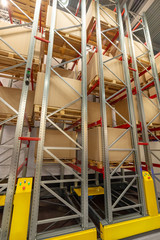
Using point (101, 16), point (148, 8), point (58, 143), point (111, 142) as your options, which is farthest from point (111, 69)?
point (148, 8)

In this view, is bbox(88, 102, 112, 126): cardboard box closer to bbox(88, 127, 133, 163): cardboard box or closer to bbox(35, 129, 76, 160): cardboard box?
bbox(88, 127, 133, 163): cardboard box

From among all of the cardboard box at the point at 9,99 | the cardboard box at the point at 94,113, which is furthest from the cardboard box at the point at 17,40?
the cardboard box at the point at 94,113

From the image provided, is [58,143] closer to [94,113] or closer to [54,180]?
[54,180]

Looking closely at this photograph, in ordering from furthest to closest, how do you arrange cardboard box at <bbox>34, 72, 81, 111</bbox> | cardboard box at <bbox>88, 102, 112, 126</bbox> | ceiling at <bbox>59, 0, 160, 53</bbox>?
1. ceiling at <bbox>59, 0, 160, 53</bbox>
2. cardboard box at <bbox>88, 102, 112, 126</bbox>
3. cardboard box at <bbox>34, 72, 81, 111</bbox>

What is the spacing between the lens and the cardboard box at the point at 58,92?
3391 mm

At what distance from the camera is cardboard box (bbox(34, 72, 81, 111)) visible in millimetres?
3391

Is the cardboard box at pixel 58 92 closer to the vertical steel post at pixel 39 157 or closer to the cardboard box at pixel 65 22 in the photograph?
the vertical steel post at pixel 39 157

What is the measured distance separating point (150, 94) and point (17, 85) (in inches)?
304

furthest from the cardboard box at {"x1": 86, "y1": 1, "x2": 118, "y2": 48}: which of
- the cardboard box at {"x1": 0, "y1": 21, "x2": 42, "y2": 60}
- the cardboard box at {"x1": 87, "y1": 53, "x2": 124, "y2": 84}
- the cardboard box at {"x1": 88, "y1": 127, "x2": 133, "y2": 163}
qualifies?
the cardboard box at {"x1": 88, "y1": 127, "x2": 133, "y2": 163}

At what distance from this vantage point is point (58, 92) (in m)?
3.55

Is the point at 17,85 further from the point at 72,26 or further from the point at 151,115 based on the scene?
the point at 151,115

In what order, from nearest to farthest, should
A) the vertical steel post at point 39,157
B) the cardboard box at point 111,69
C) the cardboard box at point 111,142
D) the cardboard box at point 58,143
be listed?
the vertical steel post at point 39,157 < the cardboard box at point 111,142 < the cardboard box at point 58,143 < the cardboard box at point 111,69

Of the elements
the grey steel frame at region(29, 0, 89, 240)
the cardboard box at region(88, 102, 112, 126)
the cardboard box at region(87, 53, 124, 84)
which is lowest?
the grey steel frame at region(29, 0, 89, 240)

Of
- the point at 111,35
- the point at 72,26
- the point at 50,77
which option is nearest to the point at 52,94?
the point at 50,77
